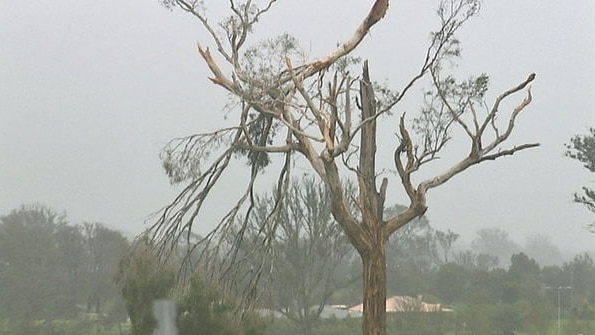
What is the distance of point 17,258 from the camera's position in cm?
1213

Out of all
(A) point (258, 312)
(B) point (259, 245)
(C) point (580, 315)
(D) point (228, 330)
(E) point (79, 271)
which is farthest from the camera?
(C) point (580, 315)

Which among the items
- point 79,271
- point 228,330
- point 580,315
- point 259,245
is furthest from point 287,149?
point 580,315

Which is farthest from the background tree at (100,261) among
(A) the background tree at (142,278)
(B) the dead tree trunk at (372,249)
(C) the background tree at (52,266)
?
(B) the dead tree trunk at (372,249)

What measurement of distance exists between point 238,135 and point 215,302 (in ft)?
7.43

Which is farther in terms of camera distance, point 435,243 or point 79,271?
point 435,243

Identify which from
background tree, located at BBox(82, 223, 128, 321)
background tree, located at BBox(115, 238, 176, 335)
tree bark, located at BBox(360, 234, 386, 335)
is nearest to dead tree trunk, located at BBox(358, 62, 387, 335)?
tree bark, located at BBox(360, 234, 386, 335)

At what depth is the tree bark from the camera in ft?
32.6

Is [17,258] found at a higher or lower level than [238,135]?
lower

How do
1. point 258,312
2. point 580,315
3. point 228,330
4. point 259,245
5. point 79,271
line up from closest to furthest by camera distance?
1. point 228,330
2. point 258,312
3. point 259,245
4. point 79,271
5. point 580,315

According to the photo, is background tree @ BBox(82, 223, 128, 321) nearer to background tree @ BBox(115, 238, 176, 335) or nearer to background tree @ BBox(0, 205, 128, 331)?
background tree @ BBox(0, 205, 128, 331)

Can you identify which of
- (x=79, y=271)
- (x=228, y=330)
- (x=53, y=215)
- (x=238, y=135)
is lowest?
(x=228, y=330)

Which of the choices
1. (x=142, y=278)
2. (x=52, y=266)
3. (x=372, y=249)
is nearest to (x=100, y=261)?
(x=52, y=266)

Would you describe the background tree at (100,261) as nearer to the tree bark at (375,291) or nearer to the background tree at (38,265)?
the background tree at (38,265)

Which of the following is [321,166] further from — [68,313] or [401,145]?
[68,313]
